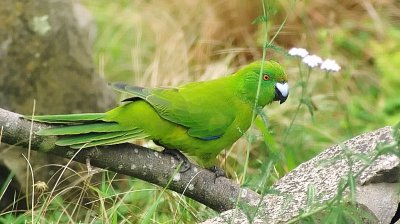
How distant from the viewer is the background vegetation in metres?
5.59

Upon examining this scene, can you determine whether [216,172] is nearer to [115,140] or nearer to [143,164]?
[143,164]

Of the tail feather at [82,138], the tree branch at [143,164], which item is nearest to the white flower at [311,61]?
the tree branch at [143,164]

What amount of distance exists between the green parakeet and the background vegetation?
1.67 meters

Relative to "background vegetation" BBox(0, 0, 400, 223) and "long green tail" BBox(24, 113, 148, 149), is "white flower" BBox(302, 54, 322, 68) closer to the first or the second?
"long green tail" BBox(24, 113, 148, 149)

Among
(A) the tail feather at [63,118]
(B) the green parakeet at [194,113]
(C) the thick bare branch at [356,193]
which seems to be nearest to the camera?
(C) the thick bare branch at [356,193]

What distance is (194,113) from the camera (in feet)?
11.1

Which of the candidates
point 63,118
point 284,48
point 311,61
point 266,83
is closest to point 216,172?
point 266,83

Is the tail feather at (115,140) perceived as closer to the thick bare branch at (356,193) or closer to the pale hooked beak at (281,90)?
the thick bare branch at (356,193)

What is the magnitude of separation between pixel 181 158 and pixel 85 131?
1.44 feet

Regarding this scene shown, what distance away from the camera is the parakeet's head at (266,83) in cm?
345

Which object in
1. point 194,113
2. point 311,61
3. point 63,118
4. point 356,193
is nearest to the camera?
point 356,193

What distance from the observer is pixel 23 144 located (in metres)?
3.04

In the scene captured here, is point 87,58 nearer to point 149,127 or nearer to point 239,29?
point 149,127

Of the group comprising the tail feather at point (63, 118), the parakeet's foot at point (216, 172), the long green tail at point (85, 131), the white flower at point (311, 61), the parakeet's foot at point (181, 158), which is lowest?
the parakeet's foot at point (216, 172)
